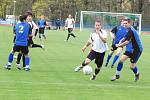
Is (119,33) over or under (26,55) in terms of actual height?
over

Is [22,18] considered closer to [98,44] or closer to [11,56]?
[11,56]

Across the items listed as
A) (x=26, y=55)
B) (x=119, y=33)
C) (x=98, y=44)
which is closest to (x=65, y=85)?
(x=98, y=44)

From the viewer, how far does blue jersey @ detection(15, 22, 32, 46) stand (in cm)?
1616

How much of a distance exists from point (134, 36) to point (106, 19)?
155 ft

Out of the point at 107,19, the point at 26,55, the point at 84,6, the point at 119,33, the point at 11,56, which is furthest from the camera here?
the point at 84,6

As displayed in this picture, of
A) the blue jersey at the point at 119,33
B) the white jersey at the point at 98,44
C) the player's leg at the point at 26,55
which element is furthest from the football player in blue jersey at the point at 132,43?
the blue jersey at the point at 119,33

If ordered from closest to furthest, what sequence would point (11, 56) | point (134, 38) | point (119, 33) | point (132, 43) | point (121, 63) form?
point (134, 38) → point (132, 43) → point (121, 63) → point (11, 56) → point (119, 33)

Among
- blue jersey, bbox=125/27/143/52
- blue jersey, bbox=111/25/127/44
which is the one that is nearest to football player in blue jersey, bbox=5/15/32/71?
blue jersey, bbox=125/27/143/52

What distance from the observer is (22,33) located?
1616 centimetres

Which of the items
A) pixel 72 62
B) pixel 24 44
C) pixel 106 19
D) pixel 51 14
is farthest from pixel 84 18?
pixel 24 44

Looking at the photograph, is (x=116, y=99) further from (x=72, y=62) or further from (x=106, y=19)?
(x=106, y=19)

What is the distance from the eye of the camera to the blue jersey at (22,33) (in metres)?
16.2

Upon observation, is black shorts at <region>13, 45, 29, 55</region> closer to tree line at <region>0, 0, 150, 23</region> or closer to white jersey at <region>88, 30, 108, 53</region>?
white jersey at <region>88, 30, 108, 53</region>

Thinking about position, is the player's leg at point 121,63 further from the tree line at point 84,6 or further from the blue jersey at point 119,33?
the tree line at point 84,6
